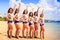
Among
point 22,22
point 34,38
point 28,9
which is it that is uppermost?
point 28,9

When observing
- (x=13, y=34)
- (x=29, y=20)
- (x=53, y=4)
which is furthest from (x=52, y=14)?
(x=13, y=34)

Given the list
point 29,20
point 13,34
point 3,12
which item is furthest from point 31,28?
point 3,12

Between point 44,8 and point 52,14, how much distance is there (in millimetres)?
122

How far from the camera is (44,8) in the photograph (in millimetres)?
2002

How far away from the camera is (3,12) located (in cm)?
189

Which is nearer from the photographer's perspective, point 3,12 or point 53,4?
point 3,12

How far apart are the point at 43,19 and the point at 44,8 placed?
0.13m

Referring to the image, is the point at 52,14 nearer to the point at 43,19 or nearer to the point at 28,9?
the point at 43,19

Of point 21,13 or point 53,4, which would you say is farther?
point 53,4

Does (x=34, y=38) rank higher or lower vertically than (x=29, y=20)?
lower

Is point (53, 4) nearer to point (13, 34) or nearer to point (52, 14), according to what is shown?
point (52, 14)

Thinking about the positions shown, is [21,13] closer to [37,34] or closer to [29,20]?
[29,20]

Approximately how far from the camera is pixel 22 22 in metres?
1.92

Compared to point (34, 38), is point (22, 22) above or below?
above
